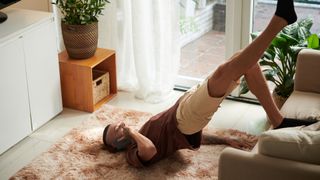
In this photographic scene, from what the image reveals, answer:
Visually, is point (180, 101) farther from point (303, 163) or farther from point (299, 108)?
point (303, 163)

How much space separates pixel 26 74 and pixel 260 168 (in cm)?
180

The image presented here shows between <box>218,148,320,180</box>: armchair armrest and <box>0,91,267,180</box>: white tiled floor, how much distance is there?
135 centimetres

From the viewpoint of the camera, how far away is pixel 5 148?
11.1ft

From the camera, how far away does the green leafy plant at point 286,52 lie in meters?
3.39

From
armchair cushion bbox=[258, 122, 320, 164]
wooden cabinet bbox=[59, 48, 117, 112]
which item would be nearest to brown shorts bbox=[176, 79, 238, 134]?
armchair cushion bbox=[258, 122, 320, 164]

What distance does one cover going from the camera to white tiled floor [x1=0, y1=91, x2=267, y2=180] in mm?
3317

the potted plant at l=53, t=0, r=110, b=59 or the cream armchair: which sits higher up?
the potted plant at l=53, t=0, r=110, b=59

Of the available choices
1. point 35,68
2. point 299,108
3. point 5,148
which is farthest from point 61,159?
point 299,108

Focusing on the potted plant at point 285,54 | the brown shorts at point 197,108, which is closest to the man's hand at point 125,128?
the brown shorts at point 197,108

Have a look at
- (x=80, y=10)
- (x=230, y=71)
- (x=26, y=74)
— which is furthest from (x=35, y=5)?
(x=230, y=71)

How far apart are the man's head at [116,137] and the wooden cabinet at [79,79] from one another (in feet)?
1.97

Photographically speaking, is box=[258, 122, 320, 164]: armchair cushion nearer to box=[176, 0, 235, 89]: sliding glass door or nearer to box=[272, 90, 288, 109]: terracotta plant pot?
box=[272, 90, 288, 109]: terracotta plant pot

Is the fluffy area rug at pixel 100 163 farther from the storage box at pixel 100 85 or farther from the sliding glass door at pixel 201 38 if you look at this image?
the sliding glass door at pixel 201 38

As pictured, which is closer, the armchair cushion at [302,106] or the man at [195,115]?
the man at [195,115]
